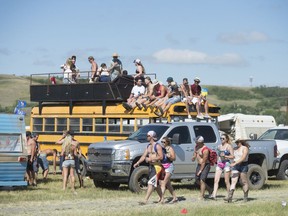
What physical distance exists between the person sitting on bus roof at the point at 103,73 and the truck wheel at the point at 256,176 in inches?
289

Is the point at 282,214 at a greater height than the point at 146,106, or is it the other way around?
the point at 146,106

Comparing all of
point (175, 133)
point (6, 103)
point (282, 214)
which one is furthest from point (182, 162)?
point (6, 103)

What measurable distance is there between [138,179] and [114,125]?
5.74 m

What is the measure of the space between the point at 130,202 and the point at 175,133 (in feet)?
12.0

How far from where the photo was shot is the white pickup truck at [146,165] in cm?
2058

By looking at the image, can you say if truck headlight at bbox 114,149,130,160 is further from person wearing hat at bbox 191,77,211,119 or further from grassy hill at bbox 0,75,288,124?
grassy hill at bbox 0,75,288,124

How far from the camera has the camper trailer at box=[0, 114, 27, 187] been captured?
20.5 m

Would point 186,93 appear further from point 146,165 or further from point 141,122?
point 146,165

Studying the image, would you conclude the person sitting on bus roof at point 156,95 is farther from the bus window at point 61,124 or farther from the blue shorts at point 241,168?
the blue shorts at point 241,168

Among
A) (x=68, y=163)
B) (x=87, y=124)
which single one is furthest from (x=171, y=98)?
(x=68, y=163)

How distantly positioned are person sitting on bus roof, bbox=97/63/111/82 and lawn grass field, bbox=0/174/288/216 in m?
6.00

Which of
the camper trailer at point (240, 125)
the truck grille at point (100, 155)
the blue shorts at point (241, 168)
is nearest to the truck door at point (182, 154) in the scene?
the truck grille at point (100, 155)

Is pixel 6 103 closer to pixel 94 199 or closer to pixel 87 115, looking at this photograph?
pixel 87 115

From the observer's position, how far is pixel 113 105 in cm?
2650
